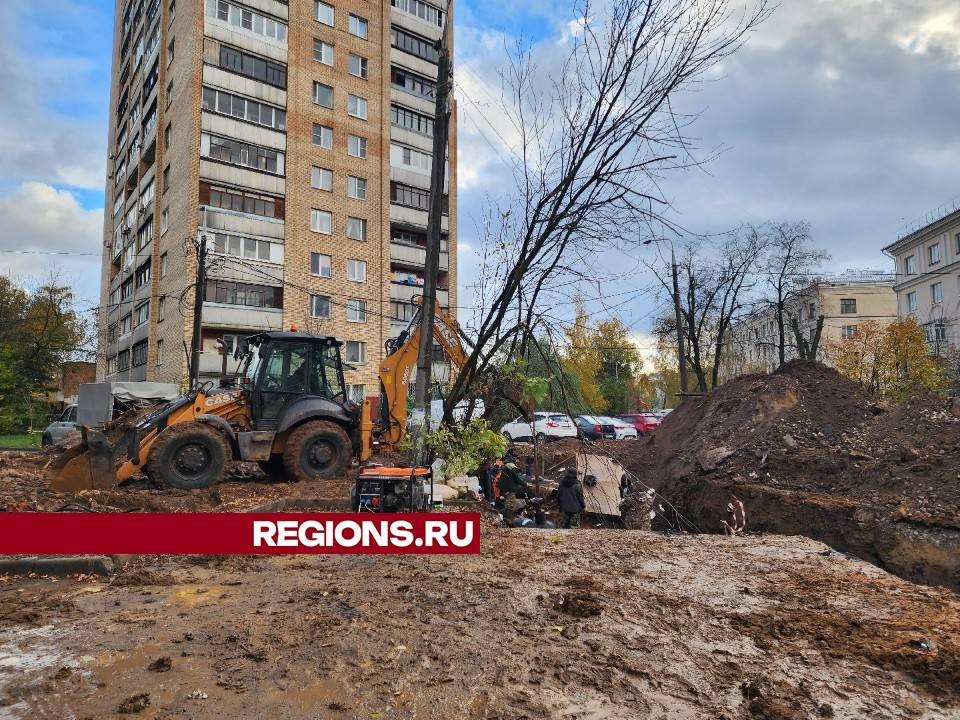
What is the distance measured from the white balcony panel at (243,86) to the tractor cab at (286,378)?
77.3 ft

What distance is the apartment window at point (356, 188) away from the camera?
112 feet

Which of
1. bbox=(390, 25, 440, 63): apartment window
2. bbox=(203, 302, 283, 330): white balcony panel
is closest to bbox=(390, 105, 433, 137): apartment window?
bbox=(390, 25, 440, 63): apartment window

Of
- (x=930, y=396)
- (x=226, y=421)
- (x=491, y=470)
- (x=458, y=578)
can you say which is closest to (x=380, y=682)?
(x=458, y=578)

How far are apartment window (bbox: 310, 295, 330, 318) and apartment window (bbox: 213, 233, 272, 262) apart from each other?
2.85 meters

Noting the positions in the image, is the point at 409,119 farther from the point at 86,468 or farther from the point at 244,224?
the point at 86,468

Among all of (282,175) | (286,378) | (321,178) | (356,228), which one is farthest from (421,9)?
(286,378)

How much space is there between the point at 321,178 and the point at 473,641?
1254 inches

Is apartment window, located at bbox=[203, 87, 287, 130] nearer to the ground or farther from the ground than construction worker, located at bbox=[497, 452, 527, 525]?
farther from the ground

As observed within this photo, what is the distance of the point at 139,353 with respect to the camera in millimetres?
36125

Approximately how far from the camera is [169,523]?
673 centimetres

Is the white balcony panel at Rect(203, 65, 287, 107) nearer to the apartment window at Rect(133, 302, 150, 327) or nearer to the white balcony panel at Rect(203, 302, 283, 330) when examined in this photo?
the white balcony panel at Rect(203, 302, 283, 330)

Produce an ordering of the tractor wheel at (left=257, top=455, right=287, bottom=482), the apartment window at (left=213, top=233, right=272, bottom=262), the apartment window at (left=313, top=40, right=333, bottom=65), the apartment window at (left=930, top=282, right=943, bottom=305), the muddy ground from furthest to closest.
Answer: the apartment window at (left=930, top=282, right=943, bottom=305), the apartment window at (left=313, top=40, right=333, bottom=65), the apartment window at (left=213, top=233, right=272, bottom=262), the tractor wheel at (left=257, top=455, right=287, bottom=482), the muddy ground

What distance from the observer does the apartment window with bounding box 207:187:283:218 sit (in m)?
30.4

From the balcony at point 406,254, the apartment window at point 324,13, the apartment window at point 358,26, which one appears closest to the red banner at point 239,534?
the balcony at point 406,254
